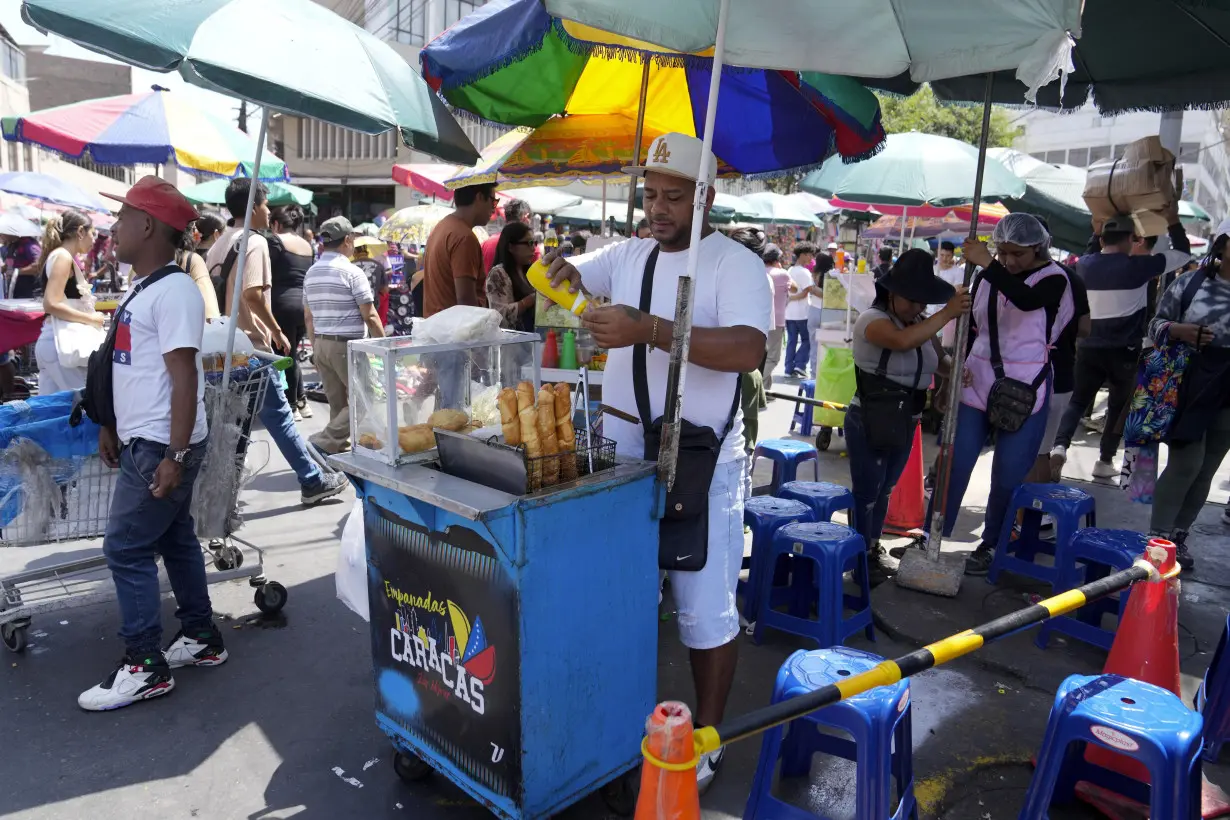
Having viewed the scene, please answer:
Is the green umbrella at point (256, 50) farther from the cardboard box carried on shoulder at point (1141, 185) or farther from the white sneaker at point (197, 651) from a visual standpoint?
the cardboard box carried on shoulder at point (1141, 185)

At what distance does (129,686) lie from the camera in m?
3.45

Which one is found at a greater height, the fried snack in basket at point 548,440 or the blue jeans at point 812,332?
the fried snack in basket at point 548,440

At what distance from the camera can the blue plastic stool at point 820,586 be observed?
3.98 meters

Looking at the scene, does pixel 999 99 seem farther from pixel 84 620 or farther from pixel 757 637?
pixel 84 620

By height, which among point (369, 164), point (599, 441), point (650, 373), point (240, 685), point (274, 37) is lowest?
point (240, 685)

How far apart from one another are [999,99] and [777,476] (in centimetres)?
291

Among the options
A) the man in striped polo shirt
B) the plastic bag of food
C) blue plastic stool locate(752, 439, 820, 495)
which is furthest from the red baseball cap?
blue plastic stool locate(752, 439, 820, 495)

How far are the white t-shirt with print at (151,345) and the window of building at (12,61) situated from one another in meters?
37.3

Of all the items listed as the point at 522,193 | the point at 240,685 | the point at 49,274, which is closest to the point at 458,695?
the point at 240,685

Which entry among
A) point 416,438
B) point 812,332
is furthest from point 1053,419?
point 812,332

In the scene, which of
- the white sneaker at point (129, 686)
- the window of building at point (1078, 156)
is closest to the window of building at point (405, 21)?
the window of building at point (1078, 156)

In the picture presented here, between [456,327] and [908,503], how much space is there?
426 cm

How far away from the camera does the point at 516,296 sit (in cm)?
541

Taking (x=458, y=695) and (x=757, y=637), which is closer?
(x=458, y=695)
